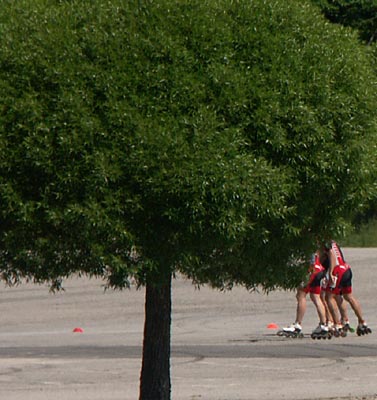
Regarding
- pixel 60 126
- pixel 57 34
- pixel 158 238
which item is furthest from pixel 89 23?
pixel 158 238

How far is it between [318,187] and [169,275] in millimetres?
1103

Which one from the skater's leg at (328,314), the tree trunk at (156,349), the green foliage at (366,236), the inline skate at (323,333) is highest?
the green foliage at (366,236)

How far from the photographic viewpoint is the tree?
707 cm

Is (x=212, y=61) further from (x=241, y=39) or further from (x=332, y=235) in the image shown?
(x=332, y=235)

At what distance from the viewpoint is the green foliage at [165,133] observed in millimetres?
7074

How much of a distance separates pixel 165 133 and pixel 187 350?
9214mm

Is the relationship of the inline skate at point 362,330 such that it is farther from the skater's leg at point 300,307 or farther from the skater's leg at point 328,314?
the skater's leg at point 300,307

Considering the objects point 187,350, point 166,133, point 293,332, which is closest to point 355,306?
point 293,332

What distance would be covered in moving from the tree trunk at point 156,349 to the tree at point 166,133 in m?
1.04

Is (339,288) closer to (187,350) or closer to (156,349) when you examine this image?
(187,350)

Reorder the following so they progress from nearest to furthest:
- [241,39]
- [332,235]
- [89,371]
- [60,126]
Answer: [60,126] < [241,39] < [332,235] < [89,371]

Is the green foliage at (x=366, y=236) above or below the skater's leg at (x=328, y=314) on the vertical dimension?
above

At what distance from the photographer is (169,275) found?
25.3 feet

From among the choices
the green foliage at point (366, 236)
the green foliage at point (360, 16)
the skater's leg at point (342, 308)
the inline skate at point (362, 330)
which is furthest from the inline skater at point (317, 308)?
the green foliage at point (360, 16)
